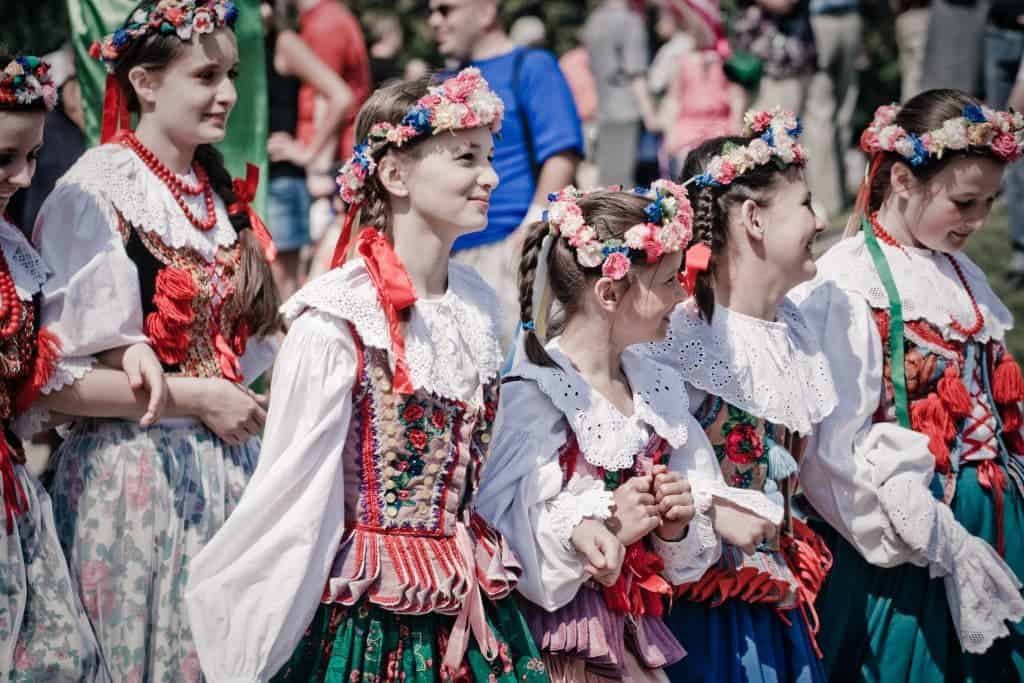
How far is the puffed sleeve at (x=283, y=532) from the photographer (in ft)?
9.99

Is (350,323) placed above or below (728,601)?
above

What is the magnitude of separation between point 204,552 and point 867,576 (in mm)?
2166

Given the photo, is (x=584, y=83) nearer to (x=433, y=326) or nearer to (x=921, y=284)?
(x=921, y=284)

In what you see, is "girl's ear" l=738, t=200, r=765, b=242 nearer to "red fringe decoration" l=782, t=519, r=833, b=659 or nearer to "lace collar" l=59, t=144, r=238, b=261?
"red fringe decoration" l=782, t=519, r=833, b=659

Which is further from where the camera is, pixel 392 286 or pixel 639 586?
pixel 639 586

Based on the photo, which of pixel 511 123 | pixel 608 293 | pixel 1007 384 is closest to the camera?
pixel 608 293

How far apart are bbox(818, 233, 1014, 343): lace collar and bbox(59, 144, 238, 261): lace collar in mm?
1837

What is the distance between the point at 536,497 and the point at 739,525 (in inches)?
22.5

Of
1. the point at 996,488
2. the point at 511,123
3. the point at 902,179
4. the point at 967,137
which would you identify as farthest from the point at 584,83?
the point at 996,488

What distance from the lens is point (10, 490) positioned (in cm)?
345

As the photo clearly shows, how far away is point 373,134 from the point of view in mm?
3473

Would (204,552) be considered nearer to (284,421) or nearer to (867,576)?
(284,421)

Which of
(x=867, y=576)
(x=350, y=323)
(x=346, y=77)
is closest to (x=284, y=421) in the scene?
(x=350, y=323)

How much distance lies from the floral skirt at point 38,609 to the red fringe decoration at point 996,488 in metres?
2.57
